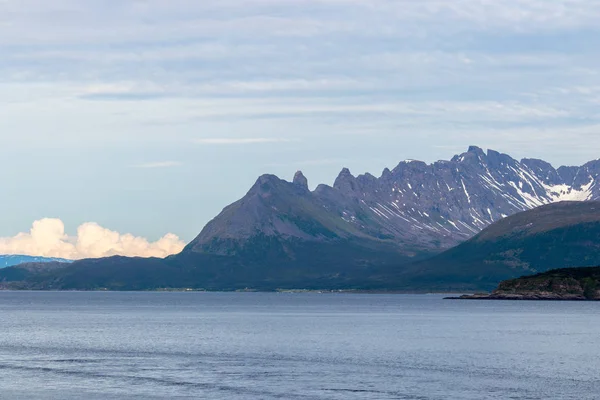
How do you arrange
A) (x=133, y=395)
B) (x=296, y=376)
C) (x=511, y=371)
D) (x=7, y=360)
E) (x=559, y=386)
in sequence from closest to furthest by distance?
(x=133, y=395) < (x=559, y=386) < (x=296, y=376) < (x=511, y=371) < (x=7, y=360)

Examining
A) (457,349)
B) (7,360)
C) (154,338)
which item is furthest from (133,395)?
(154,338)

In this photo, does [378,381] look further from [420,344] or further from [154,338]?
[154,338]

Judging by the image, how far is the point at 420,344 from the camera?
16738 centimetres

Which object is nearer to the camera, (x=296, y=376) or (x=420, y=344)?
(x=296, y=376)

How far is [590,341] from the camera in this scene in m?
176

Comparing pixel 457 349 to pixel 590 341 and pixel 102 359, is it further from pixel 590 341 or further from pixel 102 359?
pixel 102 359

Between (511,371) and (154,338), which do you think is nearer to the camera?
(511,371)

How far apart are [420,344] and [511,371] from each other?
4566 cm

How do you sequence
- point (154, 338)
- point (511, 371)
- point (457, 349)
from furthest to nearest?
1. point (154, 338)
2. point (457, 349)
3. point (511, 371)

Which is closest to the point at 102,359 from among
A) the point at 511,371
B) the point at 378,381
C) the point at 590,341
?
the point at 378,381

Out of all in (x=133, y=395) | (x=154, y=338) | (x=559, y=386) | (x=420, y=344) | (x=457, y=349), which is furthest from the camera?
(x=154, y=338)

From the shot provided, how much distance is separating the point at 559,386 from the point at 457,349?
160ft

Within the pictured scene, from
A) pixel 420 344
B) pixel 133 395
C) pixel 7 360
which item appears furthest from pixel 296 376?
pixel 420 344

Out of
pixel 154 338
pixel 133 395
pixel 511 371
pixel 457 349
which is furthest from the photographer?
pixel 154 338
